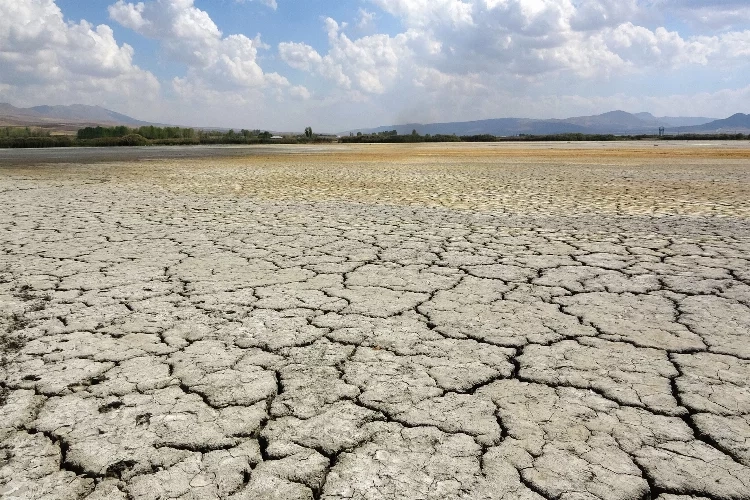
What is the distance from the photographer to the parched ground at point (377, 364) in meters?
1.49

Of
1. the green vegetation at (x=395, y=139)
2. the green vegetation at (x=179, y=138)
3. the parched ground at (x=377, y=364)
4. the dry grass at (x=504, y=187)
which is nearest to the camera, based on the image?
the parched ground at (x=377, y=364)

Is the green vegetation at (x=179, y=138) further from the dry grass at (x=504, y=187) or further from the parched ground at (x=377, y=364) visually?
the parched ground at (x=377, y=364)

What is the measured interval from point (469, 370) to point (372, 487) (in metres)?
0.80

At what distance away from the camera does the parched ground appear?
4.89ft

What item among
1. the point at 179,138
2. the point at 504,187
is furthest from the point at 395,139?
the point at 504,187

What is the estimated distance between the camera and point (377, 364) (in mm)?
2174

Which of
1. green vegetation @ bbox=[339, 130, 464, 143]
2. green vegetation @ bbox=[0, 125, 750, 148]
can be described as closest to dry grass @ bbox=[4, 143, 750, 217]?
green vegetation @ bbox=[0, 125, 750, 148]

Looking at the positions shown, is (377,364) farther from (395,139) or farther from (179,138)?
(395,139)

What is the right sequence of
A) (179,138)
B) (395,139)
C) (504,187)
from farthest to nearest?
(395,139) < (179,138) < (504,187)

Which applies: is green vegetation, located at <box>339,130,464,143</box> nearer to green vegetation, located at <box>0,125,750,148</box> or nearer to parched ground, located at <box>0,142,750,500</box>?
green vegetation, located at <box>0,125,750,148</box>

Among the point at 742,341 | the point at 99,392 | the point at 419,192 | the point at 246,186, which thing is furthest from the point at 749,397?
the point at 246,186

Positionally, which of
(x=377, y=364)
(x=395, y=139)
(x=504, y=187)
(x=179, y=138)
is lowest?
(x=377, y=364)

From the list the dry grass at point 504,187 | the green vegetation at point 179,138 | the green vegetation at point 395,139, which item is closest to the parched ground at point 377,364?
the dry grass at point 504,187

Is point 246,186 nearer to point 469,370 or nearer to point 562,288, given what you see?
point 562,288
